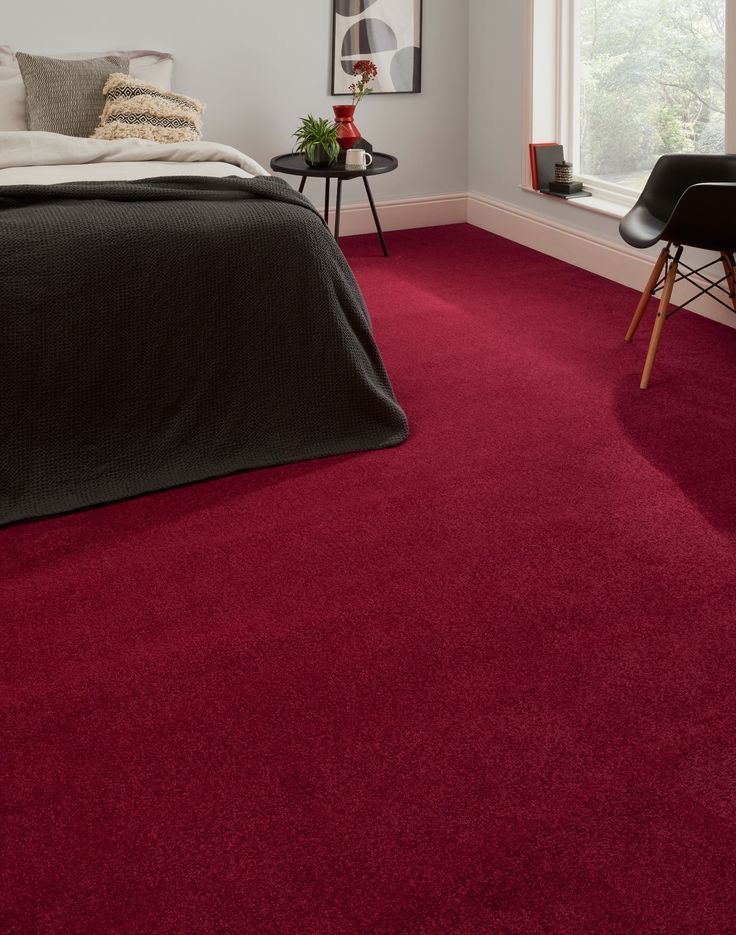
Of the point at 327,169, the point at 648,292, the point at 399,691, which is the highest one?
the point at 327,169

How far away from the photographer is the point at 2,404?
2.47 meters

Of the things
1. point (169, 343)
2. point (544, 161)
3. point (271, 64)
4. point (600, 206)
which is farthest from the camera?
point (271, 64)

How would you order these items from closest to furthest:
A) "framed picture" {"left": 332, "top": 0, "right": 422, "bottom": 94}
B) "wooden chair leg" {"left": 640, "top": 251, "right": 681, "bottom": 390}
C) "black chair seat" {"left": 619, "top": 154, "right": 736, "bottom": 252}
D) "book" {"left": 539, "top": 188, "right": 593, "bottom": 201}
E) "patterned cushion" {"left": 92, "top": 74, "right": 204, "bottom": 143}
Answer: "black chair seat" {"left": 619, "top": 154, "right": 736, "bottom": 252}
"wooden chair leg" {"left": 640, "top": 251, "right": 681, "bottom": 390}
"patterned cushion" {"left": 92, "top": 74, "right": 204, "bottom": 143}
"book" {"left": 539, "top": 188, "right": 593, "bottom": 201}
"framed picture" {"left": 332, "top": 0, "right": 422, "bottom": 94}

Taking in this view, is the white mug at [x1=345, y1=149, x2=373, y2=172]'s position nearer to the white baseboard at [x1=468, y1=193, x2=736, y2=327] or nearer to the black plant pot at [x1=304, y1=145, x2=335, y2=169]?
the black plant pot at [x1=304, y1=145, x2=335, y2=169]

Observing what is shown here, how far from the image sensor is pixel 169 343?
2607mm

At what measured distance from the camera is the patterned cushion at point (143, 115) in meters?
3.93

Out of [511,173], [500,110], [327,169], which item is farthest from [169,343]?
[500,110]

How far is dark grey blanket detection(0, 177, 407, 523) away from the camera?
249 centimetres

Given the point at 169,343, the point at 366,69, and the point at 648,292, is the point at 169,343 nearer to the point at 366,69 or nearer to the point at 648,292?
the point at 648,292

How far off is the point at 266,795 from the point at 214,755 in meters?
0.14

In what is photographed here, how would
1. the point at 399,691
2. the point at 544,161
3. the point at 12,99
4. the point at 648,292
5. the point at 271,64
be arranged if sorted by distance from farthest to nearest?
the point at 271,64
the point at 544,161
the point at 12,99
the point at 648,292
the point at 399,691

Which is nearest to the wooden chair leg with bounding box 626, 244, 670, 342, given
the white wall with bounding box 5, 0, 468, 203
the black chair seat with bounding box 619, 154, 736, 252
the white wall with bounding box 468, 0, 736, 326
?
the black chair seat with bounding box 619, 154, 736, 252

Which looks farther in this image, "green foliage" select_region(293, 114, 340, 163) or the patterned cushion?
"green foliage" select_region(293, 114, 340, 163)

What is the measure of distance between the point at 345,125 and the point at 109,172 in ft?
5.19
